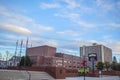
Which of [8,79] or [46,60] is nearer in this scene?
[8,79]

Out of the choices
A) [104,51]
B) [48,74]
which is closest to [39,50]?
[104,51]

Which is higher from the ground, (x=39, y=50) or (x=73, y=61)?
(x=39, y=50)

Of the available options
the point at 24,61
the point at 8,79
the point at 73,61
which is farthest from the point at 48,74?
the point at 73,61

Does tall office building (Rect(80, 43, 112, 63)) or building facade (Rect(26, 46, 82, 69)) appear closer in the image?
building facade (Rect(26, 46, 82, 69))

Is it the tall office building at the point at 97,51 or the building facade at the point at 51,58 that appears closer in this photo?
the building facade at the point at 51,58

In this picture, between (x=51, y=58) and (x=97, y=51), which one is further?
(x=97, y=51)

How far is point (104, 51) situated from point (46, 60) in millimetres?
63938

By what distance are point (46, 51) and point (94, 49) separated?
45.4m

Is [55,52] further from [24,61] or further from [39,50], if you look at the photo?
[24,61]

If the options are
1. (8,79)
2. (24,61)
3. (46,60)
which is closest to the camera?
(8,79)

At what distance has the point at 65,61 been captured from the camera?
12888 cm

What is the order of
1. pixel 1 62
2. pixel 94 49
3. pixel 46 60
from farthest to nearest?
1. pixel 94 49
2. pixel 46 60
3. pixel 1 62

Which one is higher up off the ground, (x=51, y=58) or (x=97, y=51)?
(x=97, y=51)

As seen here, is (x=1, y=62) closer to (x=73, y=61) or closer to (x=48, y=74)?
(x=73, y=61)
